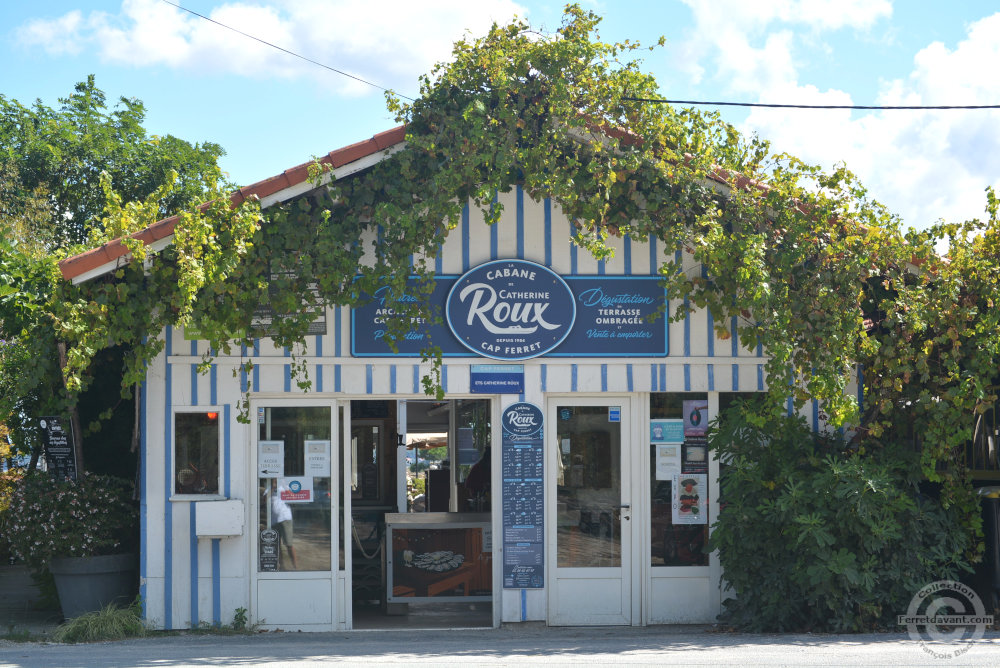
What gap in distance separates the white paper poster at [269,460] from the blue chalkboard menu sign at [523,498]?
1926 millimetres

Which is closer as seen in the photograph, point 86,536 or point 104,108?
point 86,536

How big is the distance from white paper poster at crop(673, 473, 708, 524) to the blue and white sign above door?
3.86ft

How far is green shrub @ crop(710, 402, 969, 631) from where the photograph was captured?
301 inches

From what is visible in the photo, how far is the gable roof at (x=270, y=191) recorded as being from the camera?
24.2 ft

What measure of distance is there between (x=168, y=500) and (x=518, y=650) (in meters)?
3.16

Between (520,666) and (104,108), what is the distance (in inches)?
683

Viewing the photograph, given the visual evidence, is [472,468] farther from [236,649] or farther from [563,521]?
[236,649]

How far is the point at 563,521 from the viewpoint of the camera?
339 inches

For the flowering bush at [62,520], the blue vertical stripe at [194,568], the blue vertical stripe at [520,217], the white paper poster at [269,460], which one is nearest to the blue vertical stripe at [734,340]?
the blue vertical stripe at [520,217]

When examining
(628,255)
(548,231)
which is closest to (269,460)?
(548,231)

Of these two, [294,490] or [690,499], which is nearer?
[294,490]

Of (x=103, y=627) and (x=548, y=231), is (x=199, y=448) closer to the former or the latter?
(x=103, y=627)

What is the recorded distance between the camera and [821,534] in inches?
299

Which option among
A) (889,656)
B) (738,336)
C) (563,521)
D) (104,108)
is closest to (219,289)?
(563,521)
